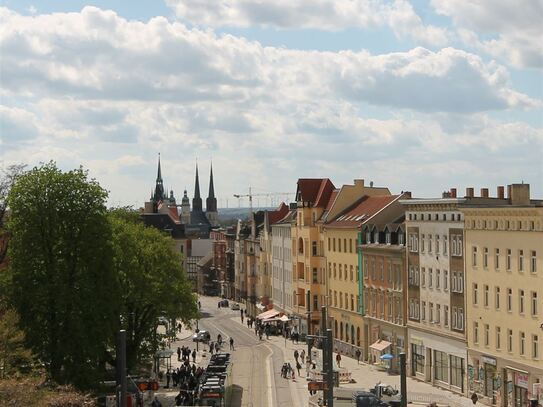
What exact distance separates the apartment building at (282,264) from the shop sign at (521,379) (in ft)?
205

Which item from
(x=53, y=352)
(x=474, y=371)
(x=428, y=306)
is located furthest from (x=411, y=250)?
(x=53, y=352)

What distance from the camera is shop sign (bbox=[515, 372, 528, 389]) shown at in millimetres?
68994

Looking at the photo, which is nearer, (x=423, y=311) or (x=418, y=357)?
(x=423, y=311)

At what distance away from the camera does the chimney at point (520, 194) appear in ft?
252

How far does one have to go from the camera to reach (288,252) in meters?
135

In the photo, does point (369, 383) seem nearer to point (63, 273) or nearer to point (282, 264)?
point (63, 273)

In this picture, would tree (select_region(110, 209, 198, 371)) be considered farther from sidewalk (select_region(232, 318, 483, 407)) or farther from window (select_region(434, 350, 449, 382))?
window (select_region(434, 350, 449, 382))

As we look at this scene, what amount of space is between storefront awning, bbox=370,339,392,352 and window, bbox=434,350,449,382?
32.5 ft

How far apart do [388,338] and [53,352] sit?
3811 cm

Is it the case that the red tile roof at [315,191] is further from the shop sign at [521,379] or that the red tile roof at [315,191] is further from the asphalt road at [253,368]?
the shop sign at [521,379]

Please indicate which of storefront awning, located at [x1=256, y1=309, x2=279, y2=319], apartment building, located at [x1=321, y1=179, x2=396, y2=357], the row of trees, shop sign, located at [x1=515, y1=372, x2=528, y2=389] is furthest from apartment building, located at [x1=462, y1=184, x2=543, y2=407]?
storefront awning, located at [x1=256, y1=309, x2=279, y2=319]

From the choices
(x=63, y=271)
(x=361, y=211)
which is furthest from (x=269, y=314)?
(x=63, y=271)

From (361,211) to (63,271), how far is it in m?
47.7

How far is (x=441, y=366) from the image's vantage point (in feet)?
271
